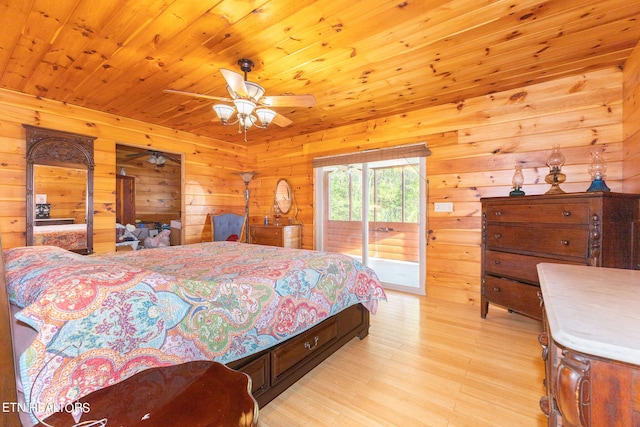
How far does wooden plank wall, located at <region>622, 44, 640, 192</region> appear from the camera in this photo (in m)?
2.15

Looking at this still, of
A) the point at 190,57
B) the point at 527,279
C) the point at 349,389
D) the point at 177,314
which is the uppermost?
the point at 190,57

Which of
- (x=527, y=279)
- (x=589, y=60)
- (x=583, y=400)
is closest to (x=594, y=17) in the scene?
(x=589, y=60)

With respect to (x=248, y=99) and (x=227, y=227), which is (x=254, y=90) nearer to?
(x=248, y=99)

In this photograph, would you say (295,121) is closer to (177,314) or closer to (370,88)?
(370,88)

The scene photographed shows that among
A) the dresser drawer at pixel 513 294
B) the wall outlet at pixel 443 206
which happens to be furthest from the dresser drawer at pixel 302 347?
the wall outlet at pixel 443 206

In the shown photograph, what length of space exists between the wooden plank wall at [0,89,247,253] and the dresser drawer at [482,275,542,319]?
4.16 m

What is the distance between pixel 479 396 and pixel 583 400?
137 centimetres

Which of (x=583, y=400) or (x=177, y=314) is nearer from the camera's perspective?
(x=583, y=400)

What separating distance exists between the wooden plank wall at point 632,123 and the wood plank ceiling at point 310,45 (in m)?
0.15

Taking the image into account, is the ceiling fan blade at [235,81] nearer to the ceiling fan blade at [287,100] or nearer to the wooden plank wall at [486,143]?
the ceiling fan blade at [287,100]

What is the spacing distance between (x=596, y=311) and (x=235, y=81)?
Answer: 7.03 feet

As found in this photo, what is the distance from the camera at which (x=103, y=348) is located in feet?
2.97

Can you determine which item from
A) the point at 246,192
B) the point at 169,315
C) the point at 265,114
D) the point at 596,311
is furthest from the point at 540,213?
the point at 246,192

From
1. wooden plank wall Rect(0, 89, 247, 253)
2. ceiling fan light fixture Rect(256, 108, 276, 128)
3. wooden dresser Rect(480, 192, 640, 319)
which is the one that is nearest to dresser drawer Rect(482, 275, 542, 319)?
wooden dresser Rect(480, 192, 640, 319)
